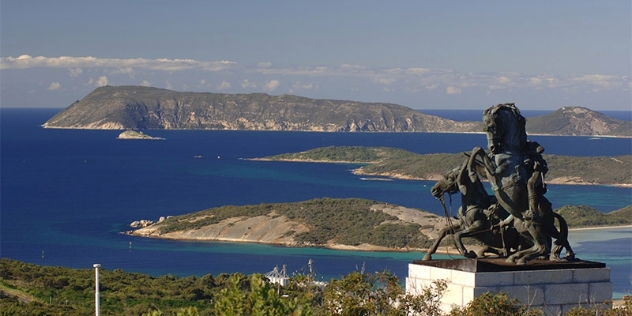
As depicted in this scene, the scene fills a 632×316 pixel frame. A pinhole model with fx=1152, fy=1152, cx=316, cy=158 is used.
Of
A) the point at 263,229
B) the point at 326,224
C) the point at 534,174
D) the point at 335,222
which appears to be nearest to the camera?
the point at 534,174

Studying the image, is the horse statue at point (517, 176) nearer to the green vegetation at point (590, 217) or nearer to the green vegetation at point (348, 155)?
the green vegetation at point (590, 217)

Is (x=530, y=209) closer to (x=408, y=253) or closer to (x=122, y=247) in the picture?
(x=408, y=253)

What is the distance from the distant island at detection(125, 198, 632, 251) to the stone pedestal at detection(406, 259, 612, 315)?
6491 cm

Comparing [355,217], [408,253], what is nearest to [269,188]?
[355,217]

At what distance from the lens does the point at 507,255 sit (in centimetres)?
1525

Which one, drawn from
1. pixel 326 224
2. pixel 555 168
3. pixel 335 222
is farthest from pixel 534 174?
pixel 555 168

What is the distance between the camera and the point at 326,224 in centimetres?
9038

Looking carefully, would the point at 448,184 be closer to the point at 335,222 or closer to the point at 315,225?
the point at 315,225

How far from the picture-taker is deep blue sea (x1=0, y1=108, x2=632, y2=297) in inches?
2899

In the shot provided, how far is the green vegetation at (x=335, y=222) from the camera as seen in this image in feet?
275

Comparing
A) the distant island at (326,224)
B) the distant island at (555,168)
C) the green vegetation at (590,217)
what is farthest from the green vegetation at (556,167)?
the distant island at (326,224)

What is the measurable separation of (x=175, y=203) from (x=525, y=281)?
106 metres

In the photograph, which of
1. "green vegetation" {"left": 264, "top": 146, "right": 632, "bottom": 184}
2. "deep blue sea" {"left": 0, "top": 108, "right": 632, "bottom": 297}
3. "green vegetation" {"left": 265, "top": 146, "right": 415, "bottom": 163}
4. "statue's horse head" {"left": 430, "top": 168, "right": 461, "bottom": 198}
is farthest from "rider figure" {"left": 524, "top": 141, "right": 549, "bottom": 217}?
"green vegetation" {"left": 265, "top": 146, "right": 415, "bottom": 163}

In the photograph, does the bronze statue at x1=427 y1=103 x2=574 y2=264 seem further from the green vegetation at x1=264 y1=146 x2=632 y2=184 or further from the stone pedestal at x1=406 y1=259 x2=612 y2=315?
the green vegetation at x1=264 y1=146 x2=632 y2=184
